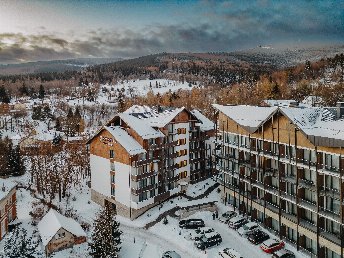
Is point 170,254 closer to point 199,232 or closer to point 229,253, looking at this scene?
point 199,232

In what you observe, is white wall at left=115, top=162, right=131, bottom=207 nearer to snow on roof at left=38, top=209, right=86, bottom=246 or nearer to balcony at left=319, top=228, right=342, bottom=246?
snow on roof at left=38, top=209, right=86, bottom=246

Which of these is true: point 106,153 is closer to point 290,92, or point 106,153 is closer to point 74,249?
point 74,249

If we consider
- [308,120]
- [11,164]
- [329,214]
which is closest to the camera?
[329,214]

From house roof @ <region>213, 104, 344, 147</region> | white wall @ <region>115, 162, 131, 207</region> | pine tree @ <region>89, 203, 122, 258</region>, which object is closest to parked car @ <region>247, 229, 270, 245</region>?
house roof @ <region>213, 104, 344, 147</region>

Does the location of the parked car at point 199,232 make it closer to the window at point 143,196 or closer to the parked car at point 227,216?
the parked car at point 227,216

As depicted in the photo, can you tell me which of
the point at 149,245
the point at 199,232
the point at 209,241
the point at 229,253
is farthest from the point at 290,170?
the point at 149,245

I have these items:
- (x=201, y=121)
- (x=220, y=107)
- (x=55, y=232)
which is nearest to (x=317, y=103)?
(x=201, y=121)
